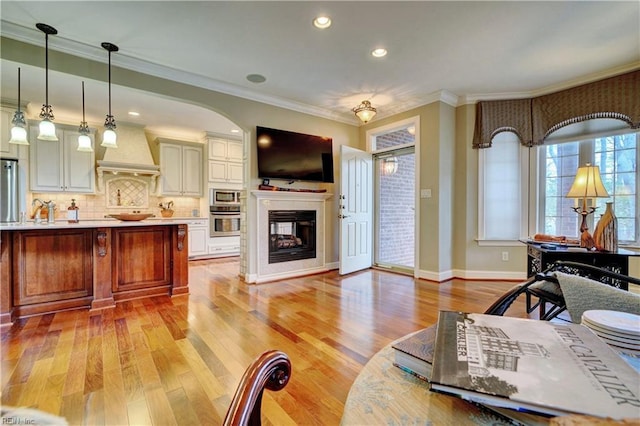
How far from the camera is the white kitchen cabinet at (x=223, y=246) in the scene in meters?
6.14

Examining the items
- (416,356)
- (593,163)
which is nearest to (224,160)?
(593,163)

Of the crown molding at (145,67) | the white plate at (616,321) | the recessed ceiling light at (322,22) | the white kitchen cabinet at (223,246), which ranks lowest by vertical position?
the white kitchen cabinet at (223,246)

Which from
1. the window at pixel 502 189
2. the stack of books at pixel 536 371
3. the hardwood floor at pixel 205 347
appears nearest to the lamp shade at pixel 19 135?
the hardwood floor at pixel 205 347

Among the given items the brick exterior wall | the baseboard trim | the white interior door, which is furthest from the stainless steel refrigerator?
the baseboard trim

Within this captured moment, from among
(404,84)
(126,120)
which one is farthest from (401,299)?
(126,120)

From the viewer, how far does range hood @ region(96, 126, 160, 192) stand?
17.1 feet

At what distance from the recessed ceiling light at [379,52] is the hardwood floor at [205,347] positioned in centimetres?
259

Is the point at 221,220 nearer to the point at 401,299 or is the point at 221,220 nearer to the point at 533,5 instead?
the point at 401,299

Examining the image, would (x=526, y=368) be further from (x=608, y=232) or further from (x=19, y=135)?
(x=19, y=135)

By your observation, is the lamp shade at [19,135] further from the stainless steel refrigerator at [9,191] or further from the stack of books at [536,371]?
the stack of books at [536,371]

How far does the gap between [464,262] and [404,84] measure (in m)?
2.60

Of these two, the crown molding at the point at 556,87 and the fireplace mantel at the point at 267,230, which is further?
the fireplace mantel at the point at 267,230

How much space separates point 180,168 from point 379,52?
467 cm

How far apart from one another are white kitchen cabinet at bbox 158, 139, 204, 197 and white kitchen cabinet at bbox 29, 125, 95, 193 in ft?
3.77
